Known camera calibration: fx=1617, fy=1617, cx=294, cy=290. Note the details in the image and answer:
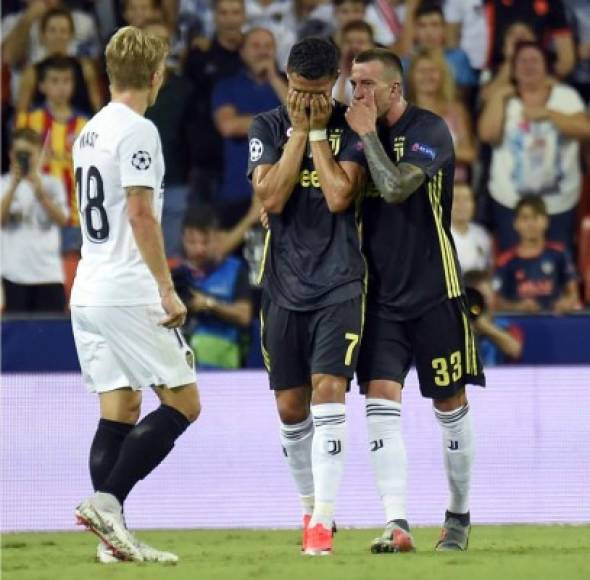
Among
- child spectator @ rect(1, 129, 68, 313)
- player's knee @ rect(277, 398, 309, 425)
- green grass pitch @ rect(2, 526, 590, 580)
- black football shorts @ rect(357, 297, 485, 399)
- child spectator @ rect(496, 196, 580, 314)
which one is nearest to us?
green grass pitch @ rect(2, 526, 590, 580)

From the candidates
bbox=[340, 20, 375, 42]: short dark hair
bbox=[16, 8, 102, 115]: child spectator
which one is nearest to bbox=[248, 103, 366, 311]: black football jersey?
bbox=[340, 20, 375, 42]: short dark hair

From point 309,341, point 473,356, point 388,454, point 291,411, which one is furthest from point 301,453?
point 473,356

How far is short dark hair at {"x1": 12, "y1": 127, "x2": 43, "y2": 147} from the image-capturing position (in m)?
12.5

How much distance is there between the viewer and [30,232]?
40.8 ft

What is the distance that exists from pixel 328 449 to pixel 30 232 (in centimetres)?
591

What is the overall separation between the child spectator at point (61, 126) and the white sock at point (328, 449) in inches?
223

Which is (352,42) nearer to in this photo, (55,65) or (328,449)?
(55,65)

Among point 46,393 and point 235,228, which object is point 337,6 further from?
point 46,393

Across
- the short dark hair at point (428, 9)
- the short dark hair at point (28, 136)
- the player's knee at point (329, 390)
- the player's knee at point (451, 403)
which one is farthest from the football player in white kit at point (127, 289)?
the short dark hair at point (428, 9)

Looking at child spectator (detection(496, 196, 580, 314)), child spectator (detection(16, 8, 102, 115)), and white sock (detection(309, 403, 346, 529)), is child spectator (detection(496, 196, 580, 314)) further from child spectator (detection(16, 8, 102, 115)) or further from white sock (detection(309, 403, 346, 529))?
white sock (detection(309, 403, 346, 529))

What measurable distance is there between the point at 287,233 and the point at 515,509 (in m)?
3.44

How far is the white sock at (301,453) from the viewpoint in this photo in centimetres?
767

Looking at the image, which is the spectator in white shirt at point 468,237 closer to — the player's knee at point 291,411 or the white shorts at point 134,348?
the player's knee at point 291,411

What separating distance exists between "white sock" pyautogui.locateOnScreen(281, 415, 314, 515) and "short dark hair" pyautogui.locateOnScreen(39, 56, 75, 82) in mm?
5872
